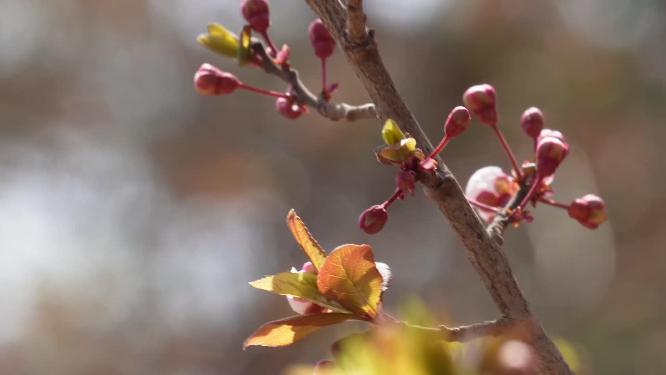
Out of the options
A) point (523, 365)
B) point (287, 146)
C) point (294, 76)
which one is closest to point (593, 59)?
point (287, 146)

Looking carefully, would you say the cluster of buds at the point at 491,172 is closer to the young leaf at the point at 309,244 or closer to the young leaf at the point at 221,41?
the young leaf at the point at 309,244

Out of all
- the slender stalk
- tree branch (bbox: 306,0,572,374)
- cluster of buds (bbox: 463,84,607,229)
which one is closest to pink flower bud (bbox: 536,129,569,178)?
cluster of buds (bbox: 463,84,607,229)

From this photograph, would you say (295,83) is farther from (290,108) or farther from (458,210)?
(458,210)

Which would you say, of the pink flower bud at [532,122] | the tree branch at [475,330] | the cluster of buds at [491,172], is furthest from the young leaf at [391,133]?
the pink flower bud at [532,122]

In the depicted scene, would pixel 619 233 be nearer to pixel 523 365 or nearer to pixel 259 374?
pixel 259 374

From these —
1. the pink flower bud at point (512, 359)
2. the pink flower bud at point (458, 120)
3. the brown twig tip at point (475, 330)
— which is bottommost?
the pink flower bud at point (512, 359)

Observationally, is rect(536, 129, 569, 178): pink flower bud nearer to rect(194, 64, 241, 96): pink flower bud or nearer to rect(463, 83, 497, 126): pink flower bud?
rect(463, 83, 497, 126): pink flower bud
